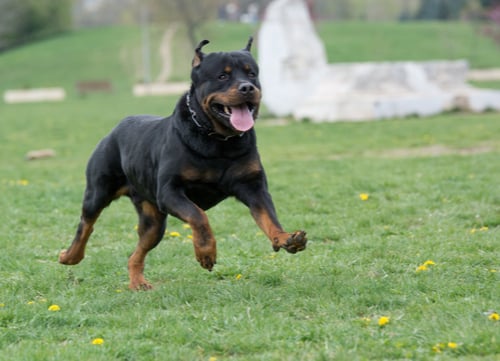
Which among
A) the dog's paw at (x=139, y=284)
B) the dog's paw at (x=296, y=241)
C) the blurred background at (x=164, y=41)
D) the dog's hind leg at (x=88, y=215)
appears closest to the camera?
the dog's paw at (x=296, y=241)

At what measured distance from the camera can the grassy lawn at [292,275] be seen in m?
4.57

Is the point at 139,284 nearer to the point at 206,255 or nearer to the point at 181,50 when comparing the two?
the point at 206,255

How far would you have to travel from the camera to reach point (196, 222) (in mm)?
5371

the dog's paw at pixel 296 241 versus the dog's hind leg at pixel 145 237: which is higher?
the dog's paw at pixel 296 241

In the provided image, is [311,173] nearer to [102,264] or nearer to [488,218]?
[488,218]

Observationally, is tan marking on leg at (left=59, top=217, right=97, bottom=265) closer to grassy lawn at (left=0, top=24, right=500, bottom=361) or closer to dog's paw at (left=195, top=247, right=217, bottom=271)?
grassy lawn at (left=0, top=24, right=500, bottom=361)

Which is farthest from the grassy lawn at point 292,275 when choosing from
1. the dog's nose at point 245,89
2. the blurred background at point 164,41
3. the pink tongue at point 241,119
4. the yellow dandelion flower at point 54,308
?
the blurred background at point 164,41

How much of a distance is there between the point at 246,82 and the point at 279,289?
1522 mm

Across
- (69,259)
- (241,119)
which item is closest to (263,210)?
(241,119)

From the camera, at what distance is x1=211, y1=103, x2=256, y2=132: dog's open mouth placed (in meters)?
5.51

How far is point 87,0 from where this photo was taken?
119875 millimetres

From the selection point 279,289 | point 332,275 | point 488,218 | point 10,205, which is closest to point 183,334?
point 279,289

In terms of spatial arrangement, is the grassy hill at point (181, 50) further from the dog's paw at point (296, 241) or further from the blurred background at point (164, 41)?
the dog's paw at point (296, 241)

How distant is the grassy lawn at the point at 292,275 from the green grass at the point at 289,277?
2 centimetres
